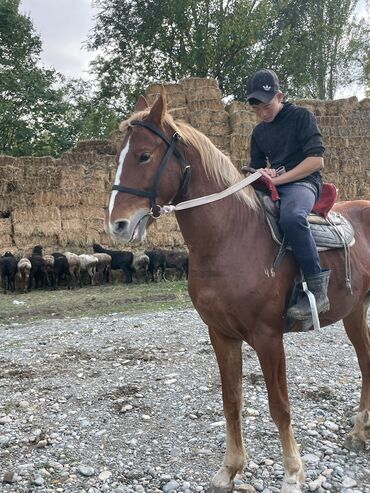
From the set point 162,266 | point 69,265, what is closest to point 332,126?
point 162,266

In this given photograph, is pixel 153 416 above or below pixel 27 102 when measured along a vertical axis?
below

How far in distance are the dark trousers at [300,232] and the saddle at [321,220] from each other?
0.10m

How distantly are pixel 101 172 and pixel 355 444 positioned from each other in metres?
16.9

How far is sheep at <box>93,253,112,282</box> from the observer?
17375 millimetres

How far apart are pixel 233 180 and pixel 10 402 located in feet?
13.3

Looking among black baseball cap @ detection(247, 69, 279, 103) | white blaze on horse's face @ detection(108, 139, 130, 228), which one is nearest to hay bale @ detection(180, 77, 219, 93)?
black baseball cap @ detection(247, 69, 279, 103)

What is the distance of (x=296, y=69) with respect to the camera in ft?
90.3

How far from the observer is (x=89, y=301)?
13.1 metres

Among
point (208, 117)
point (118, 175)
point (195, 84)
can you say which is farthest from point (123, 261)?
point (118, 175)

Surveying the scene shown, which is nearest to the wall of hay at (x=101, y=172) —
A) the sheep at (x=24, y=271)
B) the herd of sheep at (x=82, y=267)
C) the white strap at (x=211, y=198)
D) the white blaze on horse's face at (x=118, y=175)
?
the herd of sheep at (x=82, y=267)

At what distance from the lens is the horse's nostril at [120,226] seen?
3.05 m

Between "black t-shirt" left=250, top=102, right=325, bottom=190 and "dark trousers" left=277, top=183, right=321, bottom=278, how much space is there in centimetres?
43

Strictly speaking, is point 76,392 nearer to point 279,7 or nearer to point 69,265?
point 69,265

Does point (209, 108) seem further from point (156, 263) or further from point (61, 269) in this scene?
point (61, 269)
